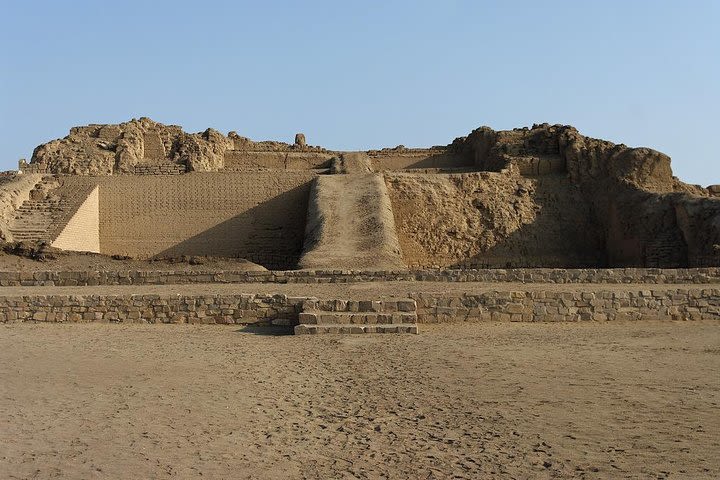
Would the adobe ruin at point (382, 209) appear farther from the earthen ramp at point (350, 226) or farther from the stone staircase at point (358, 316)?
the stone staircase at point (358, 316)

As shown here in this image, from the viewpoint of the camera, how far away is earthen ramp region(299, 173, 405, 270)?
17.3m

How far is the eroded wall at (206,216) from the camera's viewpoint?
2188cm

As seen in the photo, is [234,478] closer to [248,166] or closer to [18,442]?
[18,442]

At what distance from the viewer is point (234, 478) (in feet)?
16.2

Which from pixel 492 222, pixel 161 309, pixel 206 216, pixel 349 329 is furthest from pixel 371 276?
pixel 206 216

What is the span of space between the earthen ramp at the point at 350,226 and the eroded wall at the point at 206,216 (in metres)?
1.23

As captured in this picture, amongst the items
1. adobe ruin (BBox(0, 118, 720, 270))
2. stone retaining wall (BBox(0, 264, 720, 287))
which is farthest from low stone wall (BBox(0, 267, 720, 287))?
adobe ruin (BBox(0, 118, 720, 270))

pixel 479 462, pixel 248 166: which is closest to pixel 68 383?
pixel 479 462

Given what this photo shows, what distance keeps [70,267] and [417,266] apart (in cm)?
865

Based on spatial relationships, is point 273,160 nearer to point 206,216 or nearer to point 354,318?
point 206,216

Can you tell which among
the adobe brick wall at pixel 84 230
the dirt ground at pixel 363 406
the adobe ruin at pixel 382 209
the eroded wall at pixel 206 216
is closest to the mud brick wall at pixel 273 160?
the adobe ruin at pixel 382 209

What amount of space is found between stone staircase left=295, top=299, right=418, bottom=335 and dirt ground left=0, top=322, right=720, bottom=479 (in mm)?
352

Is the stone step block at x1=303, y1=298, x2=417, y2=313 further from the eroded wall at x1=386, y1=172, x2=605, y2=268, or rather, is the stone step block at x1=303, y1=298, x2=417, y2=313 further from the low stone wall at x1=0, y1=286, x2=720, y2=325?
the eroded wall at x1=386, y1=172, x2=605, y2=268

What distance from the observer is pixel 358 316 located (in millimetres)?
11109
